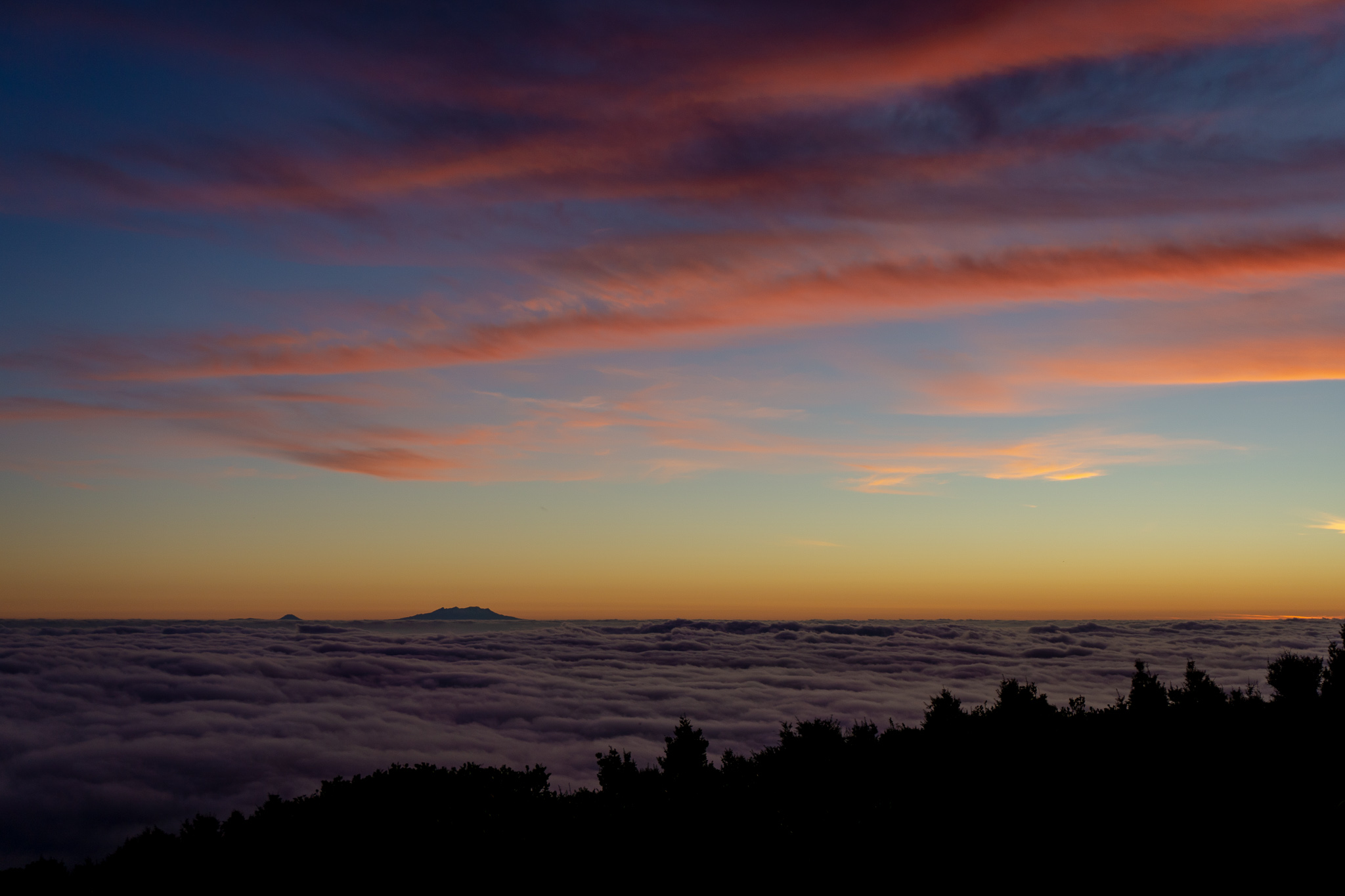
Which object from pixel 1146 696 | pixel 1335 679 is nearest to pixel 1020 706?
pixel 1146 696

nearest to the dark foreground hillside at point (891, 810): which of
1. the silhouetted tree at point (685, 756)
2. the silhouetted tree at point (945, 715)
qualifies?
the silhouetted tree at point (685, 756)

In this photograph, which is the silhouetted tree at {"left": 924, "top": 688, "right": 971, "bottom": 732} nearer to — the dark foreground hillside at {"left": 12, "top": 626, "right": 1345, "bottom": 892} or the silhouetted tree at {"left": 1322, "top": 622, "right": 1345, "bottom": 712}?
the dark foreground hillside at {"left": 12, "top": 626, "right": 1345, "bottom": 892}

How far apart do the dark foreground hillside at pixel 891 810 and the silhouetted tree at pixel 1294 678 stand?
170mm

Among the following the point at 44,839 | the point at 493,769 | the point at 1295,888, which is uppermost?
the point at 1295,888

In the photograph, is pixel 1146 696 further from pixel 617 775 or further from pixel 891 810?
pixel 617 775

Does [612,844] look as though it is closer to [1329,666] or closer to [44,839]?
[1329,666]

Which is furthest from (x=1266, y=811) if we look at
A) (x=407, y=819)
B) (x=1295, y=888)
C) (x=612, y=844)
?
(x=407, y=819)

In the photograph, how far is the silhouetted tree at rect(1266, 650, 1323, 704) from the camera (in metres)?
63.3

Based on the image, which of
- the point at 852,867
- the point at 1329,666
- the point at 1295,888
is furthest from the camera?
the point at 1329,666

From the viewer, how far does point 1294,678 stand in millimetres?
64750

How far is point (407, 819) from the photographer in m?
50.9

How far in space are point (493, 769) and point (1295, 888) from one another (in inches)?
2210

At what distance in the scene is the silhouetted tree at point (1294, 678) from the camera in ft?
208

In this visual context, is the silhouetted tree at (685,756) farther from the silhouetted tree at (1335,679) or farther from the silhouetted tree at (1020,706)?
the silhouetted tree at (1335,679)
